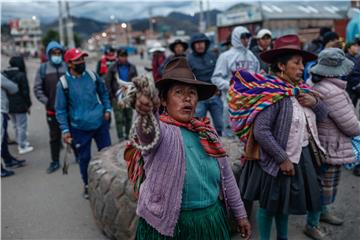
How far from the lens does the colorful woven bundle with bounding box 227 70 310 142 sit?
A: 105 inches

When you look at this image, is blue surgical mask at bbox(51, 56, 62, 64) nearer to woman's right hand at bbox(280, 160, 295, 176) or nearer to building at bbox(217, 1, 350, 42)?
woman's right hand at bbox(280, 160, 295, 176)

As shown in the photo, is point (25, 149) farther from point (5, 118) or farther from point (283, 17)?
point (283, 17)

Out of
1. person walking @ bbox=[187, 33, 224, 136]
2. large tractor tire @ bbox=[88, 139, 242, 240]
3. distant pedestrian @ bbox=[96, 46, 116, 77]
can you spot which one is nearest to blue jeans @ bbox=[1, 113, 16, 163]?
distant pedestrian @ bbox=[96, 46, 116, 77]

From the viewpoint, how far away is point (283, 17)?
22.1 meters

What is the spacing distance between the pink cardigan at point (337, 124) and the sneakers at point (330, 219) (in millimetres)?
755

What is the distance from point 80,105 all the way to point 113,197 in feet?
4.88

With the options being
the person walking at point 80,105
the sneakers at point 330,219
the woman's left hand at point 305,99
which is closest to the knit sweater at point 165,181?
the woman's left hand at point 305,99

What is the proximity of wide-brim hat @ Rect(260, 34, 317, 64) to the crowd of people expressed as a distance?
10 millimetres

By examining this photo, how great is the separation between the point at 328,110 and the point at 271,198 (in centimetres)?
86

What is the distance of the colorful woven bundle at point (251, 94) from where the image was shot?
2.68 m

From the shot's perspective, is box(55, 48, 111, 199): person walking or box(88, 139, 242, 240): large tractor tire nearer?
box(88, 139, 242, 240): large tractor tire

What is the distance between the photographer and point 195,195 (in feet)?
6.28

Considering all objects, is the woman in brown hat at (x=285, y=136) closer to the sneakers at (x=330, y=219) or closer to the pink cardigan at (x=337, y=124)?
the pink cardigan at (x=337, y=124)

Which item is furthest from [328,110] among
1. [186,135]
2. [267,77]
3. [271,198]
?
[186,135]
